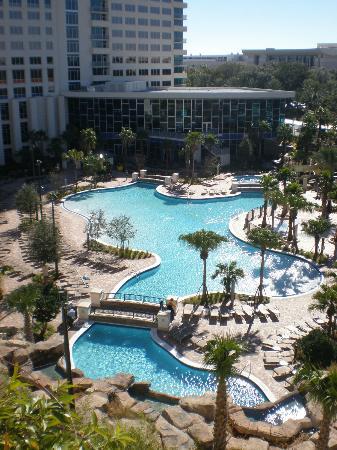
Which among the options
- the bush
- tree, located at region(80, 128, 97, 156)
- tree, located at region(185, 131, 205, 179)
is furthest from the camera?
tree, located at region(80, 128, 97, 156)

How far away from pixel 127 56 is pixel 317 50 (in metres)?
106

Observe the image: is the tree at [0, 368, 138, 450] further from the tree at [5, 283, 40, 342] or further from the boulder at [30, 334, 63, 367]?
the tree at [5, 283, 40, 342]

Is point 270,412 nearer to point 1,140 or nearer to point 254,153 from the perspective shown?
point 254,153

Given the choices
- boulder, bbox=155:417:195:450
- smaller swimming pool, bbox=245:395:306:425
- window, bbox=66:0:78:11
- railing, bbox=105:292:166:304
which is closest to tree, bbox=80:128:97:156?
window, bbox=66:0:78:11

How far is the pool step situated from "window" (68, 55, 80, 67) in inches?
1977

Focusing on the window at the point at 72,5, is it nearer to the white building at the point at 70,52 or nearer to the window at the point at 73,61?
the white building at the point at 70,52

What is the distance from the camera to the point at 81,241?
125 ft

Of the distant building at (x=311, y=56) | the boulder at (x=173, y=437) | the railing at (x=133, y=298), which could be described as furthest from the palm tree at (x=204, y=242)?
the distant building at (x=311, y=56)

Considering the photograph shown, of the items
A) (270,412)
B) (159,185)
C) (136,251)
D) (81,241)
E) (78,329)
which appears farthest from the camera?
(159,185)

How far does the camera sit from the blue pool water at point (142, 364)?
69.2 ft

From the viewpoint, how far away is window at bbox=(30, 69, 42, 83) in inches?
2504

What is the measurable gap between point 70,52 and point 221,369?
62135mm

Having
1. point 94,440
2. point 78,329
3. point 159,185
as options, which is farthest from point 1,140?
point 94,440

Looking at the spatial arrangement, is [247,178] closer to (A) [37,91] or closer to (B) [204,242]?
(A) [37,91]
